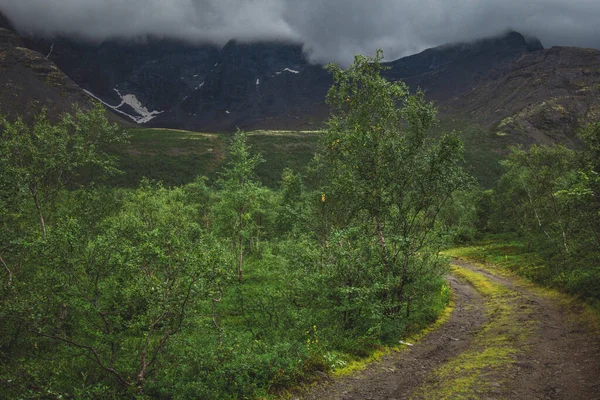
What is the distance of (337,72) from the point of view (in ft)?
56.9

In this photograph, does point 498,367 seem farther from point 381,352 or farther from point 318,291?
point 318,291

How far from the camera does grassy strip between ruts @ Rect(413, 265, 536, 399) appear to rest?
32.3 ft

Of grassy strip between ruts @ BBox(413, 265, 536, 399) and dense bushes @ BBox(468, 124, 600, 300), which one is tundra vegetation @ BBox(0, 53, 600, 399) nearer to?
dense bushes @ BBox(468, 124, 600, 300)

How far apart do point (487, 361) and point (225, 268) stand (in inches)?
396

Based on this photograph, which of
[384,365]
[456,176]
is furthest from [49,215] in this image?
[456,176]

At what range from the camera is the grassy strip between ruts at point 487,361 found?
32.3ft

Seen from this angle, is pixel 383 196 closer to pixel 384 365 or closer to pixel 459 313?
pixel 384 365

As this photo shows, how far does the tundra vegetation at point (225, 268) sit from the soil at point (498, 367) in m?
1.13

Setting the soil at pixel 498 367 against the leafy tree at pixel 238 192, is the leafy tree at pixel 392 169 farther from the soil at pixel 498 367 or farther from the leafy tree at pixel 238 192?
the leafy tree at pixel 238 192

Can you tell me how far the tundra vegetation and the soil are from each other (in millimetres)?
1131

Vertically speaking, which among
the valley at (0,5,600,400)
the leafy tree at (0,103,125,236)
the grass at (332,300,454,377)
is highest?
the leafy tree at (0,103,125,236)

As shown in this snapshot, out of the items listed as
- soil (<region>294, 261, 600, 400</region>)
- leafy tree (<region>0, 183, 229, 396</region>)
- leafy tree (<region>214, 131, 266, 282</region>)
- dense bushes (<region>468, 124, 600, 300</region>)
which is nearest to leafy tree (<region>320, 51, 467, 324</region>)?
soil (<region>294, 261, 600, 400</region>)

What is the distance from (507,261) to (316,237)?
29.6 meters

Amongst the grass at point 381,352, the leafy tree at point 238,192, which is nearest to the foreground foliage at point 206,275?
the grass at point 381,352
